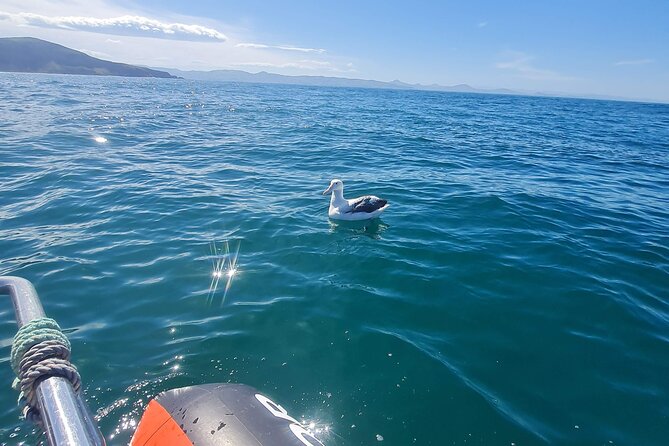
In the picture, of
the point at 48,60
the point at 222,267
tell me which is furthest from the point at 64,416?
the point at 48,60

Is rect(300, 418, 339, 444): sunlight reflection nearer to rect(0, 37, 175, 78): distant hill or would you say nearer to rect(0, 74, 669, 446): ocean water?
rect(0, 74, 669, 446): ocean water

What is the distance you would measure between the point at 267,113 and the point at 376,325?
107 ft

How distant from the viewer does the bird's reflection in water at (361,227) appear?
9858mm

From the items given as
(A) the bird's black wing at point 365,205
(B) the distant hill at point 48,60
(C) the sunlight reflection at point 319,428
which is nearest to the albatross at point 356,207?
(A) the bird's black wing at point 365,205

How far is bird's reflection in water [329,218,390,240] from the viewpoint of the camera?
32.3 ft

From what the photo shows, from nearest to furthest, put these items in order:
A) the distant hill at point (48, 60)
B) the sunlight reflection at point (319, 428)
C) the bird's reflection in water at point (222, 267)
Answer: the sunlight reflection at point (319, 428), the bird's reflection in water at point (222, 267), the distant hill at point (48, 60)

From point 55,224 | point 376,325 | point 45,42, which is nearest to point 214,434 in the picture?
point 376,325

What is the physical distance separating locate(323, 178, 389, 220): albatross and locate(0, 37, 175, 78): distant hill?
148m

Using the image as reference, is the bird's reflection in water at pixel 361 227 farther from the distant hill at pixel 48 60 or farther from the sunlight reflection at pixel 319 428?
the distant hill at pixel 48 60

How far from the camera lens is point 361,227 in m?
10.2

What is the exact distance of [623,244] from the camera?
9.20m

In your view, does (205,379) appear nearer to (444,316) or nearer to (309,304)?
(309,304)

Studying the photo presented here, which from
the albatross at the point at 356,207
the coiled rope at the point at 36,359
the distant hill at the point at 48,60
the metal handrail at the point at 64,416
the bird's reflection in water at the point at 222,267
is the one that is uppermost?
the distant hill at the point at 48,60

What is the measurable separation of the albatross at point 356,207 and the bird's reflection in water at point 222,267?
3055 millimetres
